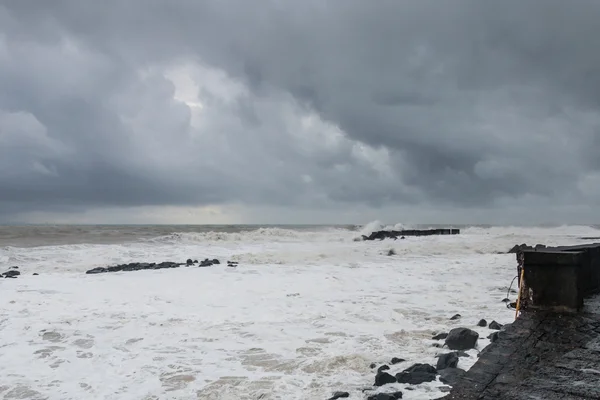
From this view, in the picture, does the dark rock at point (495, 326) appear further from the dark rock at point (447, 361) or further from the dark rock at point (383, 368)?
the dark rock at point (383, 368)

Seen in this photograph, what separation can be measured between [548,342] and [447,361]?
1.19 metres

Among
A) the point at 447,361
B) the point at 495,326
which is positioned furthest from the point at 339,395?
the point at 495,326

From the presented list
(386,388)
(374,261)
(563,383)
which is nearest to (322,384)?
(386,388)

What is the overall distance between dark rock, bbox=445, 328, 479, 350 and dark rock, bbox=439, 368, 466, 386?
1019 mm

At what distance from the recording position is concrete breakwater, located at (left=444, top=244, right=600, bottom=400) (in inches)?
147

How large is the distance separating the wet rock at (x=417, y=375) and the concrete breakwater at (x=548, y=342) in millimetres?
523

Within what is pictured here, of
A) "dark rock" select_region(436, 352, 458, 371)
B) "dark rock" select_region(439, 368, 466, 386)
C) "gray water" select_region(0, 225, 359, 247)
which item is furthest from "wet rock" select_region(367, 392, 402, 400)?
"gray water" select_region(0, 225, 359, 247)

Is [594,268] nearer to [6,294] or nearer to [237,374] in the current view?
[237,374]

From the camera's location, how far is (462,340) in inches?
229

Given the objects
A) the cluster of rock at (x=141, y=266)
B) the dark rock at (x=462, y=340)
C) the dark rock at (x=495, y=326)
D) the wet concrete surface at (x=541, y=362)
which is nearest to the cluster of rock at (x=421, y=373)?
the dark rock at (x=462, y=340)

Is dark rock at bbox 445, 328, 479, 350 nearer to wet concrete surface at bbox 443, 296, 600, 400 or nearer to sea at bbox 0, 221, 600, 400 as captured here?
sea at bbox 0, 221, 600, 400

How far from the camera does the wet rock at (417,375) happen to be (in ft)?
15.1

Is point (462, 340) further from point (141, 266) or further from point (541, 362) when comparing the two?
point (141, 266)

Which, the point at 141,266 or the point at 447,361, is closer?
the point at 447,361
